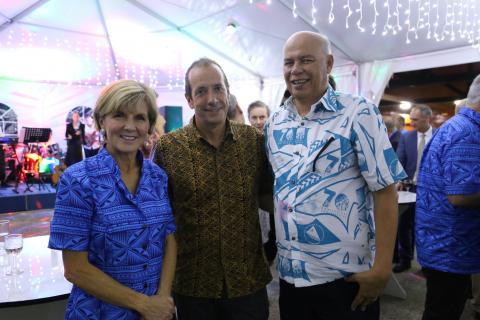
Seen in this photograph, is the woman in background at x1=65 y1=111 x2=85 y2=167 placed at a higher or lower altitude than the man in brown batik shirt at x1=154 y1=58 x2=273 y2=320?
higher

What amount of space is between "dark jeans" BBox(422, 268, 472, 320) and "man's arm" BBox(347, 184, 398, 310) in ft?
2.56

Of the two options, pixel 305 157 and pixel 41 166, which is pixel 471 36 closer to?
pixel 305 157

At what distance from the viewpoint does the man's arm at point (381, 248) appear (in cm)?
129

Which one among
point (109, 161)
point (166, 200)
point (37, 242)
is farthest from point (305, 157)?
point (37, 242)

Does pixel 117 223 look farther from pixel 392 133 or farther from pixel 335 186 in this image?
pixel 392 133

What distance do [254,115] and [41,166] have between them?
243 inches

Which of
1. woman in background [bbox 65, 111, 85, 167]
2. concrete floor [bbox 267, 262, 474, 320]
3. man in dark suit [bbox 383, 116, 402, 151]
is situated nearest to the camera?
concrete floor [bbox 267, 262, 474, 320]

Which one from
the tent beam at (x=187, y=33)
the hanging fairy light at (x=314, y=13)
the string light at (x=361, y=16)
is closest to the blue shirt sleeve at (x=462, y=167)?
the string light at (x=361, y=16)

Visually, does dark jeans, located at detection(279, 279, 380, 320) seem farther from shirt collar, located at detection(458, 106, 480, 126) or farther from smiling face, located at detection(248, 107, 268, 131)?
smiling face, located at detection(248, 107, 268, 131)

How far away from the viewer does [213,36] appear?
7.43 m

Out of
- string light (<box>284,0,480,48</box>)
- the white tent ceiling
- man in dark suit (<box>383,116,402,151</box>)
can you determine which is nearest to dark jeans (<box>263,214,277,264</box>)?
man in dark suit (<box>383,116,402,151</box>)

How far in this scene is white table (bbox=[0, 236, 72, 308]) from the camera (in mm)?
1265

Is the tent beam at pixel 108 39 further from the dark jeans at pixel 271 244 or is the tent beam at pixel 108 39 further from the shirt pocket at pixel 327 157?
the shirt pocket at pixel 327 157

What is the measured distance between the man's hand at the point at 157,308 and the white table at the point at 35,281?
0.32 metres
